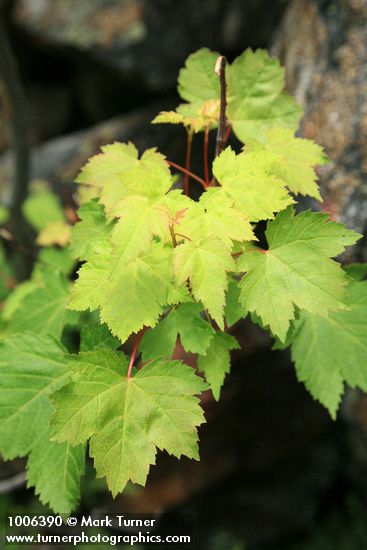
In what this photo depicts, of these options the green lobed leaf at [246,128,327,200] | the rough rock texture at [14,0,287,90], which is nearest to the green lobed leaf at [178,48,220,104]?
the green lobed leaf at [246,128,327,200]

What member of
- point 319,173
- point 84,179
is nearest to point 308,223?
point 84,179

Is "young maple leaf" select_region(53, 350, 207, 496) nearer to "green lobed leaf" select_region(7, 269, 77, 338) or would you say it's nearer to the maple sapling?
the maple sapling

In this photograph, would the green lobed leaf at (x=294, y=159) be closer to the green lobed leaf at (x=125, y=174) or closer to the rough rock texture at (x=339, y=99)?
the green lobed leaf at (x=125, y=174)

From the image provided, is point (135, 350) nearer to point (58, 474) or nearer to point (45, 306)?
point (58, 474)

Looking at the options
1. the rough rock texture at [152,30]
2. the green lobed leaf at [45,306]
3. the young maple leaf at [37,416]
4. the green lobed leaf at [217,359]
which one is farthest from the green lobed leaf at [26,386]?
the rough rock texture at [152,30]

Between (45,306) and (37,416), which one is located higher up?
(45,306)

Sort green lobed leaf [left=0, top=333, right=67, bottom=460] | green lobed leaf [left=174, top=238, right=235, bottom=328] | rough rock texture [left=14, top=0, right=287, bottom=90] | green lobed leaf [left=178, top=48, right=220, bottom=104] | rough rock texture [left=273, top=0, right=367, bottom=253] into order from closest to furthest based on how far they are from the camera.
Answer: green lobed leaf [left=174, top=238, right=235, bottom=328] → green lobed leaf [left=0, top=333, right=67, bottom=460] → green lobed leaf [left=178, top=48, right=220, bottom=104] → rough rock texture [left=273, top=0, right=367, bottom=253] → rough rock texture [left=14, top=0, right=287, bottom=90]

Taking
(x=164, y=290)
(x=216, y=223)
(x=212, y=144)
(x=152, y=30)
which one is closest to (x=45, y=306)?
(x=164, y=290)
